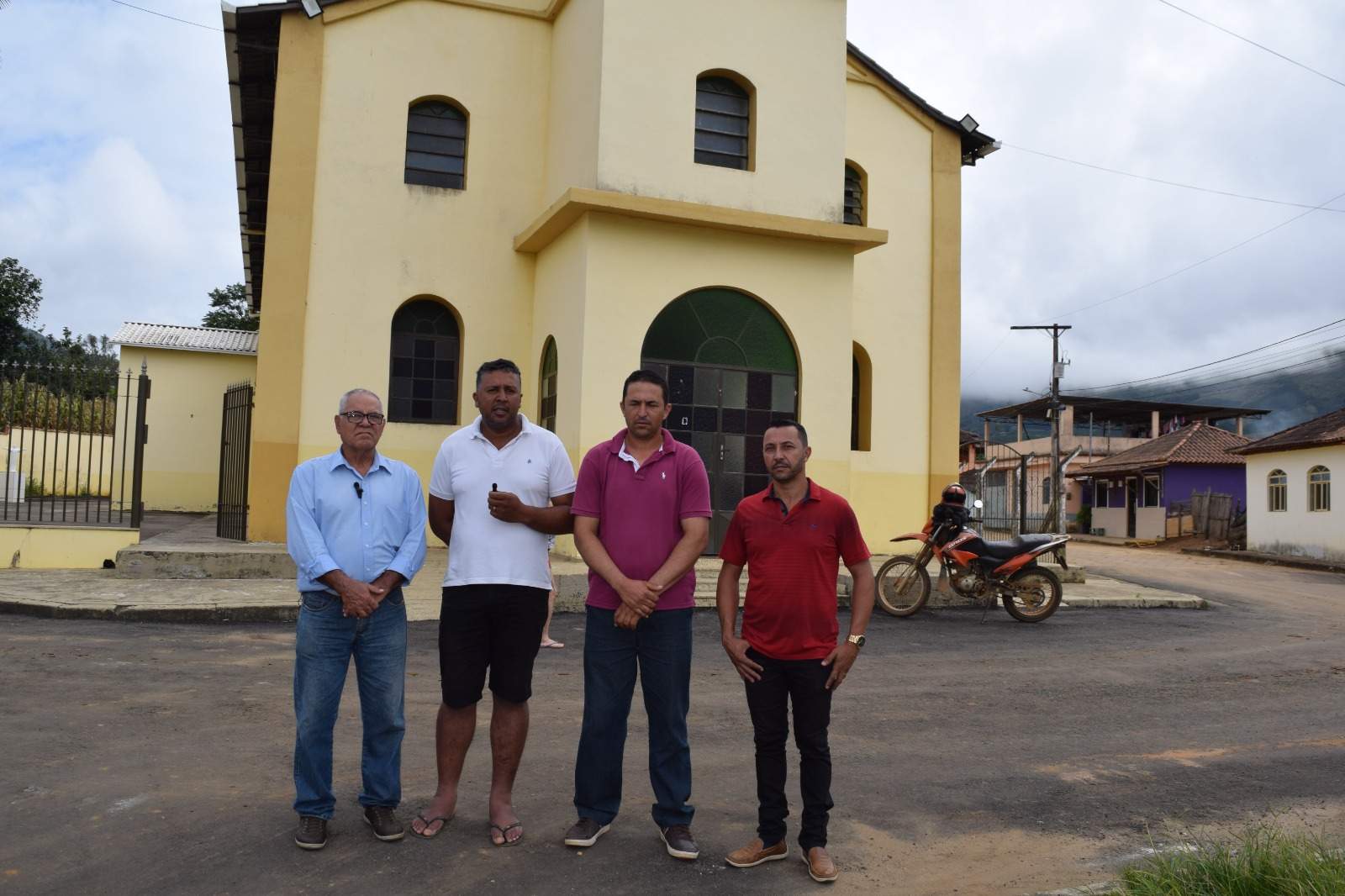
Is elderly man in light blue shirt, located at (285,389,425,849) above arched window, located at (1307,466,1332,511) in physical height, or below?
below

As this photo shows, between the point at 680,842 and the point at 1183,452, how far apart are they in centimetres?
3545

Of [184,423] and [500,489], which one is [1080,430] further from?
[500,489]

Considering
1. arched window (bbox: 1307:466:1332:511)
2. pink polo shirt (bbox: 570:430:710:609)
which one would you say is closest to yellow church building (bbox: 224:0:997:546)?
pink polo shirt (bbox: 570:430:710:609)

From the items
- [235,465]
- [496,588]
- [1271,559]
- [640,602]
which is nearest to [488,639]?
[496,588]

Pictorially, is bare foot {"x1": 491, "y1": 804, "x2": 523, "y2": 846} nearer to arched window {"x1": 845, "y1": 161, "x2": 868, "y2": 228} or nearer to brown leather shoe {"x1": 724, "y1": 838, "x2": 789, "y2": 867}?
brown leather shoe {"x1": 724, "y1": 838, "x2": 789, "y2": 867}

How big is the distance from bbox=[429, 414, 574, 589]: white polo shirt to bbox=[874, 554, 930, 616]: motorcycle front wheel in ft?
24.6

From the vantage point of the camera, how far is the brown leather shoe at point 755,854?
12.8ft

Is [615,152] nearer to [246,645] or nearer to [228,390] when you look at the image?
[228,390]

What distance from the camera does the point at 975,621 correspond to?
1120 centimetres

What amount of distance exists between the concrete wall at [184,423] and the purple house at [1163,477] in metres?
28.9

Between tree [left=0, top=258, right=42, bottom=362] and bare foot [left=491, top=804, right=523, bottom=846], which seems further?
→ tree [left=0, top=258, right=42, bottom=362]

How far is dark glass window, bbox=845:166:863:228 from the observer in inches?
639

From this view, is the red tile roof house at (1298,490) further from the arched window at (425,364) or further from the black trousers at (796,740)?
the black trousers at (796,740)

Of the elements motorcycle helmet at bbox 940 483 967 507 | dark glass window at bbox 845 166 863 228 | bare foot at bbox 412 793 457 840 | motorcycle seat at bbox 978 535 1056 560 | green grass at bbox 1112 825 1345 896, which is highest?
dark glass window at bbox 845 166 863 228
